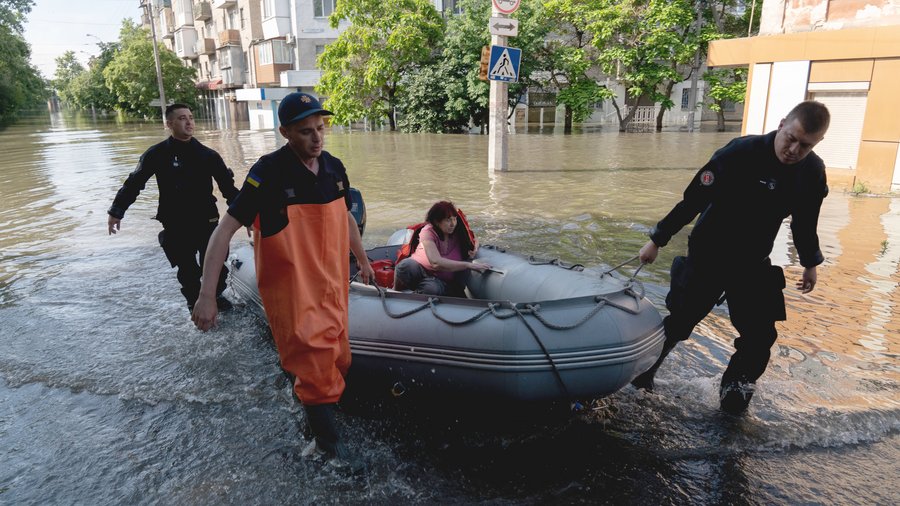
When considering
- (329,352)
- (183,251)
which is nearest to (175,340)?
(183,251)

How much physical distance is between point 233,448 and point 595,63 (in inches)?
1019

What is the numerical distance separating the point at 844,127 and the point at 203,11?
4876 centimetres

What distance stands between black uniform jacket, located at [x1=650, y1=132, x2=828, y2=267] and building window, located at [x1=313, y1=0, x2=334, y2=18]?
1350 inches

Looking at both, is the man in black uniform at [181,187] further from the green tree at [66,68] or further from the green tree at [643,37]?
the green tree at [66,68]

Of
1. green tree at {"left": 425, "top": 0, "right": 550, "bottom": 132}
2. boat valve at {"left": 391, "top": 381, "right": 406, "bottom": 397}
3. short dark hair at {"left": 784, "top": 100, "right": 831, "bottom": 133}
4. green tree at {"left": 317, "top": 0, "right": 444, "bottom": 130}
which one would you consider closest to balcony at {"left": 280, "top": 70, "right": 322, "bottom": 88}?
green tree at {"left": 317, "top": 0, "right": 444, "bottom": 130}

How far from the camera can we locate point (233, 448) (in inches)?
132

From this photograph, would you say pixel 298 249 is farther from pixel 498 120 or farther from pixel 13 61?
pixel 13 61

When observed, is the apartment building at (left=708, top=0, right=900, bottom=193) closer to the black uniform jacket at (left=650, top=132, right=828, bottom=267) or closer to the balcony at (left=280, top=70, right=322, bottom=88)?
the black uniform jacket at (left=650, top=132, right=828, bottom=267)

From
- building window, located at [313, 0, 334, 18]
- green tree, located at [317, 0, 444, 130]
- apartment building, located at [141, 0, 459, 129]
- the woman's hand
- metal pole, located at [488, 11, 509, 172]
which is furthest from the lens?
apartment building, located at [141, 0, 459, 129]

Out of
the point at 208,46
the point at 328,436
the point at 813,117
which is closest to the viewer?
the point at 813,117

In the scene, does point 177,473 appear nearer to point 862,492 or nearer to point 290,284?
point 290,284

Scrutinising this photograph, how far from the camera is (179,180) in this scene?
4699mm

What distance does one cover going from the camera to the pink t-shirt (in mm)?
4344

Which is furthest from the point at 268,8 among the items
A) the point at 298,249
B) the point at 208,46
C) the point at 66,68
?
the point at 66,68
